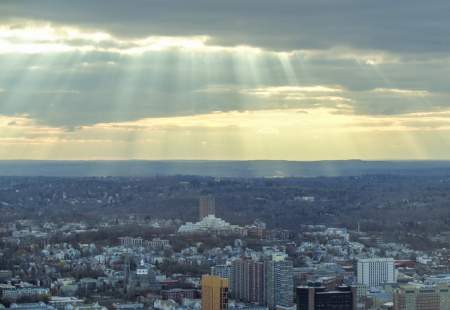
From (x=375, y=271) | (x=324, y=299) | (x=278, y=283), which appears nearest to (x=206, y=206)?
(x=375, y=271)

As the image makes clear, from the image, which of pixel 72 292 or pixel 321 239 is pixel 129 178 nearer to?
pixel 321 239

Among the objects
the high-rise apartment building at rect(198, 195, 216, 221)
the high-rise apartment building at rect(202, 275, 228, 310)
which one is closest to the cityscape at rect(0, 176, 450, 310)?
the high-rise apartment building at rect(202, 275, 228, 310)

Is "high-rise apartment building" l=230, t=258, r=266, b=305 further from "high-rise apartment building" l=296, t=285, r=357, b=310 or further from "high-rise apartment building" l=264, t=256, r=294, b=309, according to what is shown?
A: "high-rise apartment building" l=296, t=285, r=357, b=310

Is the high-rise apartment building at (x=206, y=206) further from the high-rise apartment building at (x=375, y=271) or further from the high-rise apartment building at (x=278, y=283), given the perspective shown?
the high-rise apartment building at (x=278, y=283)

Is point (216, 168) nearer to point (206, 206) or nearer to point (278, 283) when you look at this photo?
point (206, 206)

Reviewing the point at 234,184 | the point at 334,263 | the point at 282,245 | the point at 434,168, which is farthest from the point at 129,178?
the point at 334,263

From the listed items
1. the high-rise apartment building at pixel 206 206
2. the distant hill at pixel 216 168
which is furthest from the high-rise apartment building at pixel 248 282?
the distant hill at pixel 216 168
